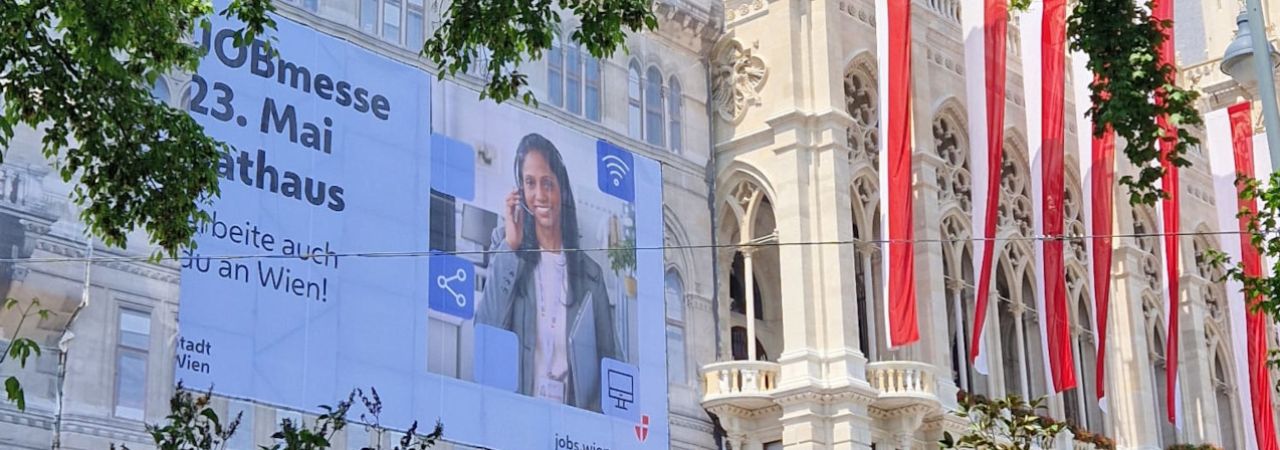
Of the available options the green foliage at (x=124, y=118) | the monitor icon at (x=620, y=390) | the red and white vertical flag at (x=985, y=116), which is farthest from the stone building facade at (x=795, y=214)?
the green foliage at (x=124, y=118)

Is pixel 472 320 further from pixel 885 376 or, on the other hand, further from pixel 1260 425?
pixel 1260 425

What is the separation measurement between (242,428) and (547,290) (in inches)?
224

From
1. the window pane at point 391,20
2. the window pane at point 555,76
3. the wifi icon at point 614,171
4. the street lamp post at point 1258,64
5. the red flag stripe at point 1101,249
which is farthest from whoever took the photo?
the red flag stripe at point 1101,249

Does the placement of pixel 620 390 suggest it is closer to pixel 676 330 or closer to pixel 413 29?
pixel 676 330

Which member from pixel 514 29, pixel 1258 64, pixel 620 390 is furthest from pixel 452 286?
pixel 1258 64

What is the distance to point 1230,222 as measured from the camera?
3856cm

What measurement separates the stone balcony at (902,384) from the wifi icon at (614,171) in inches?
184

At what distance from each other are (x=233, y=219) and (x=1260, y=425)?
21.9 m

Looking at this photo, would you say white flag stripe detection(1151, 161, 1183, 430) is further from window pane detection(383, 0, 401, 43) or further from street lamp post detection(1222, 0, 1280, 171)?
street lamp post detection(1222, 0, 1280, 171)

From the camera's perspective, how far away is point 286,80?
25.6 m

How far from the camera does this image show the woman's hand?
28.0m

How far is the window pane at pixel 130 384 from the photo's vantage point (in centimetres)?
2284

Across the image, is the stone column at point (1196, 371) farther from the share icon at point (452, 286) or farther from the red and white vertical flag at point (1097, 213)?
the share icon at point (452, 286)

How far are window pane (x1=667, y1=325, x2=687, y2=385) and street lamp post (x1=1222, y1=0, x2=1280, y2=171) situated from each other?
14.0m
